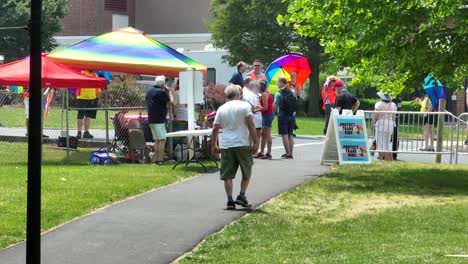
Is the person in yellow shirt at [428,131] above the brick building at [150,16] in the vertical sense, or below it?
below

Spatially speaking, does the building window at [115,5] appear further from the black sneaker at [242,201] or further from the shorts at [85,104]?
the black sneaker at [242,201]

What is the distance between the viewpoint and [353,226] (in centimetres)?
954

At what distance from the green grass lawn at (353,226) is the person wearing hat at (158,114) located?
3.74 meters

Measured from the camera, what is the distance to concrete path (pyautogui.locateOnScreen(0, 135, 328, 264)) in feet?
25.6

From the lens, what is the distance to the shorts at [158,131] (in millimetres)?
16203

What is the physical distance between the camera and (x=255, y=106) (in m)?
17.1

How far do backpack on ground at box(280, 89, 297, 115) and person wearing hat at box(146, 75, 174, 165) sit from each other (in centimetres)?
257

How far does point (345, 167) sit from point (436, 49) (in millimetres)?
3702

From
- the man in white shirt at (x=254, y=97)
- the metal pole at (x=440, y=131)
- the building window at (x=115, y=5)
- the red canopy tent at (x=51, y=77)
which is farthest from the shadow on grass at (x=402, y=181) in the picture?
the building window at (x=115, y=5)

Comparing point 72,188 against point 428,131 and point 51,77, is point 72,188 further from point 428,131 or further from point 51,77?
point 428,131

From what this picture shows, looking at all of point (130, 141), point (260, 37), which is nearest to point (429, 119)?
Answer: point (130, 141)

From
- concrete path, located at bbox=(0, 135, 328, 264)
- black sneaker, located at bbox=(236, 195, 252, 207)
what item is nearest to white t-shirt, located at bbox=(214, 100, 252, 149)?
black sneaker, located at bbox=(236, 195, 252, 207)

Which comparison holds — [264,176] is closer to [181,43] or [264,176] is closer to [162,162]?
[162,162]

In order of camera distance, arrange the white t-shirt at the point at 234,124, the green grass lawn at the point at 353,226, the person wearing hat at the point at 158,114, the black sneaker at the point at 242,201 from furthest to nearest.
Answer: the person wearing hat at the point at 158,114
the black sneaker at the point at 242,201
the white t-shirt at the point at 234,124
the green grass lawn at the point at 353,226
